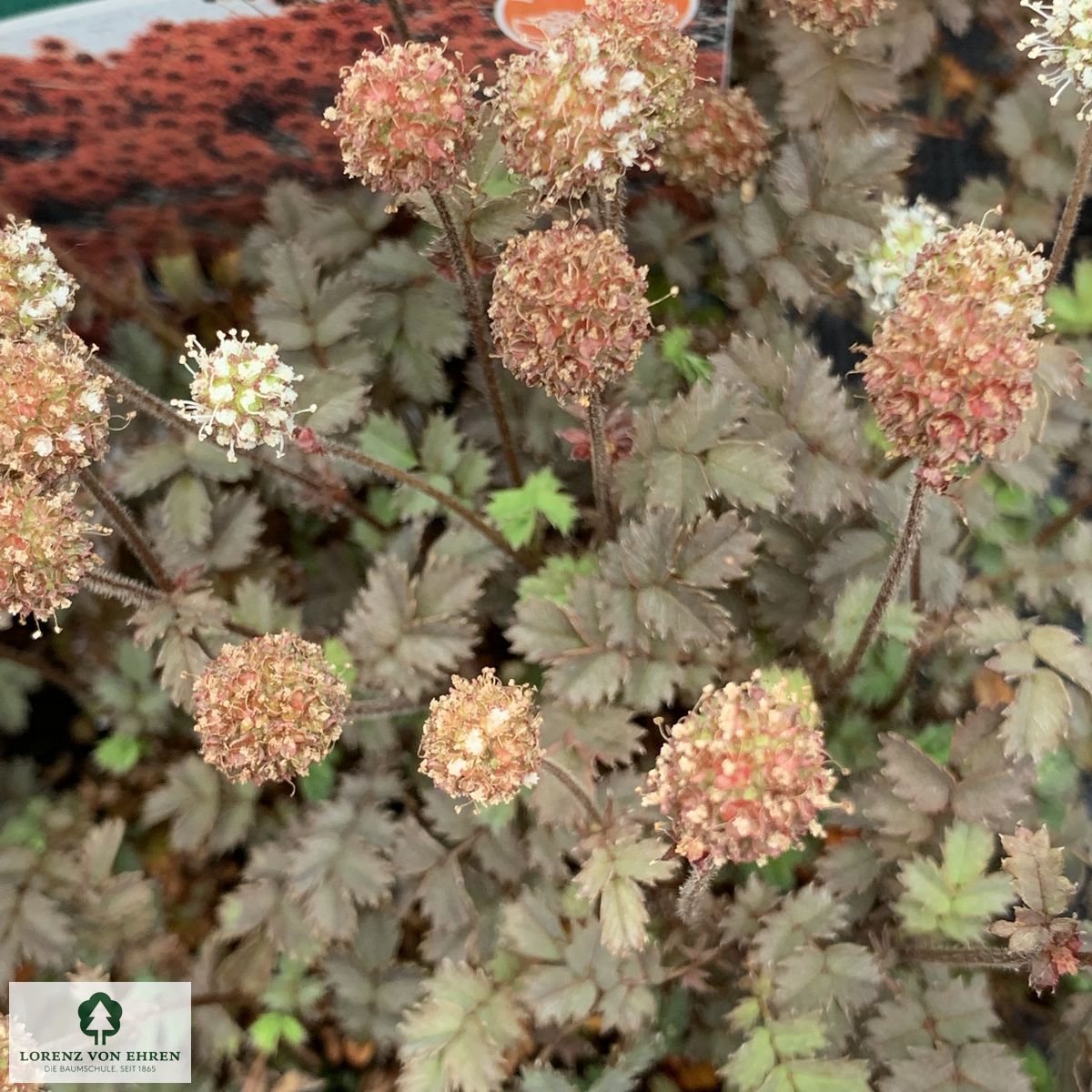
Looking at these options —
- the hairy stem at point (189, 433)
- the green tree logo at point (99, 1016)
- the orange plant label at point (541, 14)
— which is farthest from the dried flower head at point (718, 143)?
the green tree logo at point (99, 1016)

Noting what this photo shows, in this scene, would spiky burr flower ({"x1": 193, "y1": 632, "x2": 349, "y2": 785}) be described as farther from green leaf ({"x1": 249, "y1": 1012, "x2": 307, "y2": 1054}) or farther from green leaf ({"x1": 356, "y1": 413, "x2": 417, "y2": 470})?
green leaf ({"x1": 249, "y1": 1012, "x2": 307, "y2": 1054})

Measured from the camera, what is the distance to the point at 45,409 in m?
1.49

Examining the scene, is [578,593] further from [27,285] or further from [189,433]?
[27,285]

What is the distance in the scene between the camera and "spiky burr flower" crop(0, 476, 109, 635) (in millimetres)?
1469

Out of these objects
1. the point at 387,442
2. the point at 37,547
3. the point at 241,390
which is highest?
the point at 241,390

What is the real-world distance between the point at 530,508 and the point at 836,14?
106 centimetres

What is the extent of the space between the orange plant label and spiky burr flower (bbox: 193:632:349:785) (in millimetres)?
1325

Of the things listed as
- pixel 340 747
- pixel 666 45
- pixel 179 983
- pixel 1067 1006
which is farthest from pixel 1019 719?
pixel 179 983

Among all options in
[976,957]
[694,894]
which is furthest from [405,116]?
[976,957]

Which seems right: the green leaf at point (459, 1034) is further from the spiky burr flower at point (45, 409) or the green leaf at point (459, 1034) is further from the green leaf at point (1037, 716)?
the spiky burr flower at point (45, 409)

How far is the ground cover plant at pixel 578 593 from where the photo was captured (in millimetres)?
1482

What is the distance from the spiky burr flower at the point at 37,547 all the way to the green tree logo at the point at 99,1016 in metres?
1.00

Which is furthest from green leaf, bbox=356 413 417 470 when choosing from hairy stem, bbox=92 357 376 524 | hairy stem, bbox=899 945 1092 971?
hairy stem, bbox=899 945 1092 971

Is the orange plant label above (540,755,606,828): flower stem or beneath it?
above
